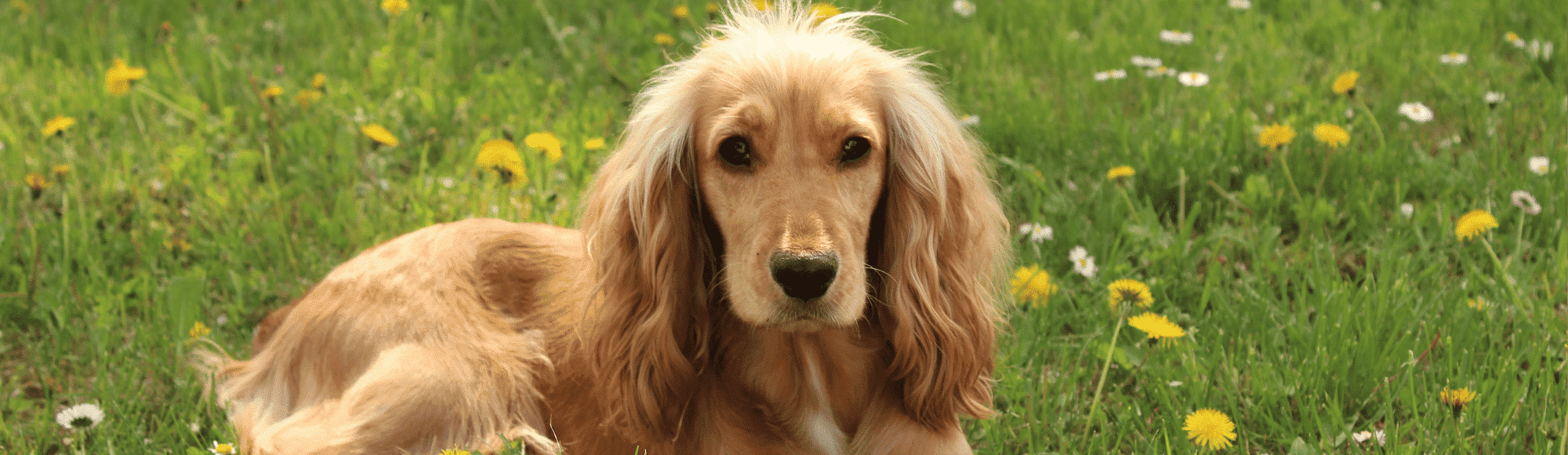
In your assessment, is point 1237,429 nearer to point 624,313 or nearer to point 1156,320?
point 1156,320

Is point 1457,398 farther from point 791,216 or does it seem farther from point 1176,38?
point 1176,38

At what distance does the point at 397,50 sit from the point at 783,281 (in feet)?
11.4

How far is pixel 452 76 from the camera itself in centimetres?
483

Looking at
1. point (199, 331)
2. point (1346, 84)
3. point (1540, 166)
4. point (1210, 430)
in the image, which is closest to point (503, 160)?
point (199, 331)

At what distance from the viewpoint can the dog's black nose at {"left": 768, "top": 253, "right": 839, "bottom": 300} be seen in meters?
1.99

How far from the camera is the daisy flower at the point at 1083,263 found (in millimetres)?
3426

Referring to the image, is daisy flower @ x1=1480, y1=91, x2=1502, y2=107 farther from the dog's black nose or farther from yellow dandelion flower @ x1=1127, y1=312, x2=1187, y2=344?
the dog's black nose

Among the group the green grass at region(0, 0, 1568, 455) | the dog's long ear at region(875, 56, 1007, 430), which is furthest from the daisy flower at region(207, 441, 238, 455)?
the dog's long ear at region(875, 56, 1007, 430)

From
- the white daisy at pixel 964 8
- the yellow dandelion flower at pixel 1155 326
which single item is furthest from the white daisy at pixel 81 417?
the white daisy at pixel 964 8

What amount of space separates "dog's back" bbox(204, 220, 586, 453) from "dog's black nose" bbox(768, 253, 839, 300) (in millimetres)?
860

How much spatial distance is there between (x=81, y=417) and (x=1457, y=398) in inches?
125

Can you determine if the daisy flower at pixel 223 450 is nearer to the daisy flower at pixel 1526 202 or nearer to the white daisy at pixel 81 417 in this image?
the white daisy at pixel 81 417

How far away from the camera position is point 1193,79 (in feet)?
Result: 14.3

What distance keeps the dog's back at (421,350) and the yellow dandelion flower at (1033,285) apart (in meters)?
1.22
